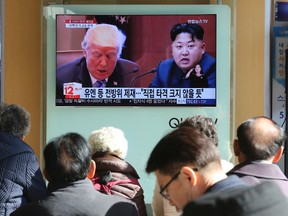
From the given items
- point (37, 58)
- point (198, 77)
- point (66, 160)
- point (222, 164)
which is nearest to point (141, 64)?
point (198, 77)

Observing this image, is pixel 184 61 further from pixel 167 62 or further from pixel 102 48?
pixel 102 48

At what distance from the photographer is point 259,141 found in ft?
9.93

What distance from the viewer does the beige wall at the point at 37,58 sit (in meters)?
5.88

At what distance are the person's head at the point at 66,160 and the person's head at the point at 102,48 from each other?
2.79 m

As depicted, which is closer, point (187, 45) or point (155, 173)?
point (155, 173)

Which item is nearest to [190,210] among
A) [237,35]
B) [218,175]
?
[218,175]

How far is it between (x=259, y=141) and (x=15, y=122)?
158cm

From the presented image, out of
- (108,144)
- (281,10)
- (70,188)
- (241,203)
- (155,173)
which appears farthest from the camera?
(281,10)

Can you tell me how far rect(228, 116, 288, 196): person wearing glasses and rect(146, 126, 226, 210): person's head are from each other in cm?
96

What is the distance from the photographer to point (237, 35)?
232 inches

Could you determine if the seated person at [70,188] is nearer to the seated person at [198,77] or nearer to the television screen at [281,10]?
the seated person at [198,77]

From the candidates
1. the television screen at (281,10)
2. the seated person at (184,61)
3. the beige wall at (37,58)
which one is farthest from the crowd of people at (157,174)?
the television screen at (281,10)

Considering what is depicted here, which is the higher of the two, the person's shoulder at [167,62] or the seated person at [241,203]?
the person's shoulder at [167,62]

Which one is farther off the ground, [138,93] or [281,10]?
[281,10]
